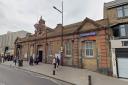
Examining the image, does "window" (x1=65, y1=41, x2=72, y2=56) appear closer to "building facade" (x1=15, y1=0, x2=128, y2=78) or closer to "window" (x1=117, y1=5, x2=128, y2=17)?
"building facade" (x1=15, y1=0, x2=128, y2=78)

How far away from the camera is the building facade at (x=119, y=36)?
15.6 metres

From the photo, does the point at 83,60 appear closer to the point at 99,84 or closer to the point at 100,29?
the point at 100,29

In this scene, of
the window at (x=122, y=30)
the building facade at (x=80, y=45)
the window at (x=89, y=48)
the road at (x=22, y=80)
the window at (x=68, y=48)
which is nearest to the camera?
the road at (x=22, y=80)

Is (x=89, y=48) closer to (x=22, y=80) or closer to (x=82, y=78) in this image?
(x=82, y=78)

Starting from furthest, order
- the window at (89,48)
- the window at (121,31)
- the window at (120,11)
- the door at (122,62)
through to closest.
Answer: the window at (89,48) < the window at (120,11) < the window at (121,31) < the door at (122,62)

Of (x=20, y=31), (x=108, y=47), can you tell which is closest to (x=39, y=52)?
(x=108, y=47)

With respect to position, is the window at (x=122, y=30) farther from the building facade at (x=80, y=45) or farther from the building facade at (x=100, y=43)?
the building facade at (x=80, y=45)

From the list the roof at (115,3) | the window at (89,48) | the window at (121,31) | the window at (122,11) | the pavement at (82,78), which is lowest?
the pavement at (82,78)

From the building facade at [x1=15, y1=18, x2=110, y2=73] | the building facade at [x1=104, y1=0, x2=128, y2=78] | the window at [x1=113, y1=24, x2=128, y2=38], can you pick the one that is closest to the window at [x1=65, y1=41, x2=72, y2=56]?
the building facade at [x1=15, y1=18, x2=110, y2=73]

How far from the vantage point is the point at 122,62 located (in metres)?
15.8

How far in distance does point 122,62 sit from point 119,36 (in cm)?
307

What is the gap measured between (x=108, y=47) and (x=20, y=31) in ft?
185

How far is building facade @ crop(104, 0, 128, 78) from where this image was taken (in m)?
15.6

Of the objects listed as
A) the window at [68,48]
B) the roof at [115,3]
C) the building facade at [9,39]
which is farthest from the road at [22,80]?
the building facade at [9,39]
